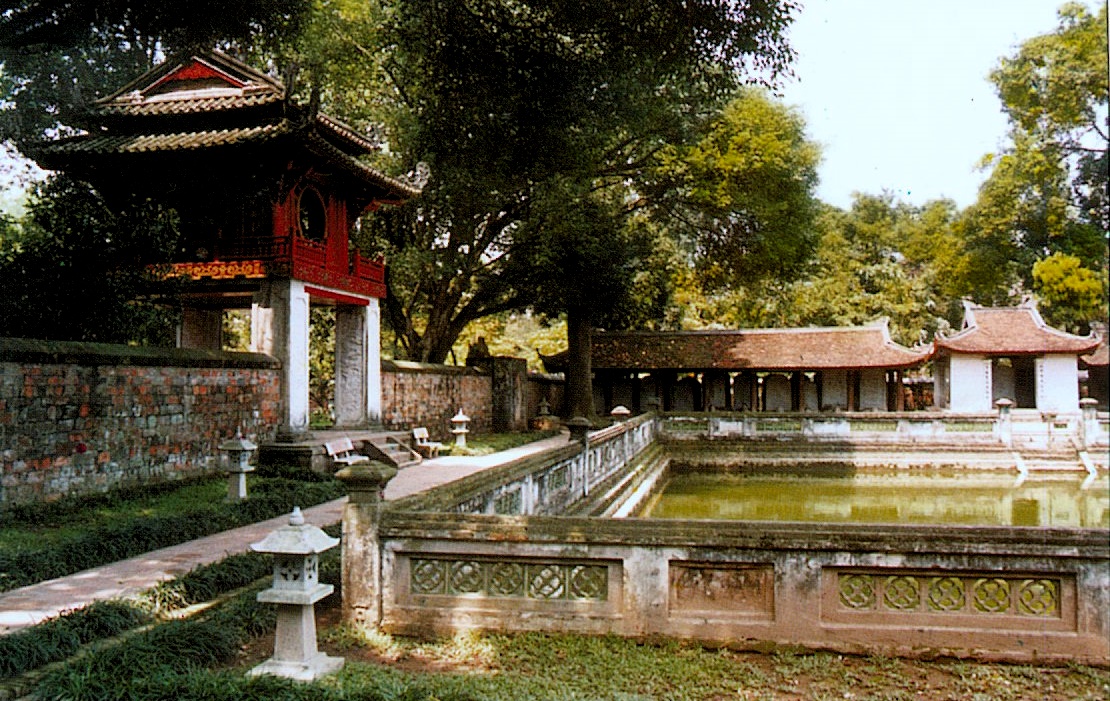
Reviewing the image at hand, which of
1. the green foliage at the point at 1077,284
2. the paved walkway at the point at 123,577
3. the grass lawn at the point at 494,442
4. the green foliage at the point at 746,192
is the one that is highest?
the green foliage at the point at 746,192

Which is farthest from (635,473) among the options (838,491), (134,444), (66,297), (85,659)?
(85,659)

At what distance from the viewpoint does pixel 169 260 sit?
8.81m

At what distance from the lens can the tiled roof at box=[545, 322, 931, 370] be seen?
23.1 metres

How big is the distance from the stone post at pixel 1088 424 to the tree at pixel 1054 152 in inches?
589

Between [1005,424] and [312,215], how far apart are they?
16.1 metres

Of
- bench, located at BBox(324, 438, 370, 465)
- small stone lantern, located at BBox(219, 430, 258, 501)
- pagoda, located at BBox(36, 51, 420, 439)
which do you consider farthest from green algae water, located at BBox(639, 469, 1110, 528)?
small stone lantern, located at BBox(219, 430, 258, 501)

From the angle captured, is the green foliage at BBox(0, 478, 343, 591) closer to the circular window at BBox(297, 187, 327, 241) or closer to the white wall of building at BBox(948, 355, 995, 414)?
the circular window at BBox(297, 187, 327, 241)

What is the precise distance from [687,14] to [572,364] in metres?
16.6

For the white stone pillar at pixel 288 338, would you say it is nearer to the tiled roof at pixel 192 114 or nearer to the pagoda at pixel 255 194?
the pagoda at pixel 255 194

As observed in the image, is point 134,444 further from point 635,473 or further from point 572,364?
point 572,364

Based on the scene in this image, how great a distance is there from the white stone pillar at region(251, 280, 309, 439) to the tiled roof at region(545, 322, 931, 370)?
13.7m

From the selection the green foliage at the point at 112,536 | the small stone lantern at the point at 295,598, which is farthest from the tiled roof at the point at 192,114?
the small stone lantern at the point at 295,598

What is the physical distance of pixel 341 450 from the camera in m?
11.5

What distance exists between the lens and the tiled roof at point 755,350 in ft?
75.9
